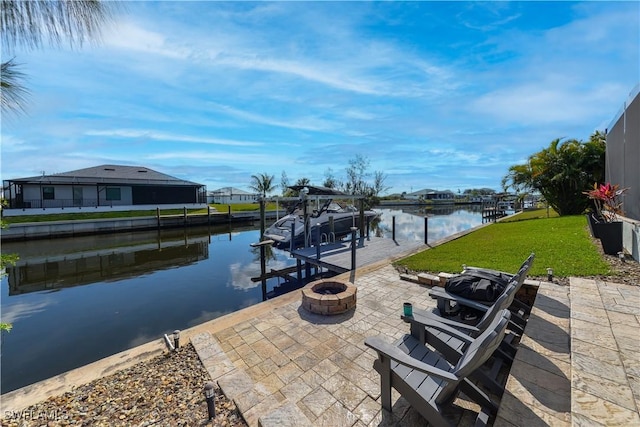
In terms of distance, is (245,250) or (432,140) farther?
(432,140)

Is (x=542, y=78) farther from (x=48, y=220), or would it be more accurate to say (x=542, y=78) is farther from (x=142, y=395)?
(x=48, y=220)

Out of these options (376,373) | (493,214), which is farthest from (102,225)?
(493,214)

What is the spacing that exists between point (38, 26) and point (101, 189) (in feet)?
90.9

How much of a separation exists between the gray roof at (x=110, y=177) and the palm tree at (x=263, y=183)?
42.6 ft

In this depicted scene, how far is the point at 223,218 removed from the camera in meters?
23.3

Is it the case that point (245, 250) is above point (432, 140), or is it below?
below

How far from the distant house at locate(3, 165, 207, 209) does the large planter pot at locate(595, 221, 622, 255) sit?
95.1 feet

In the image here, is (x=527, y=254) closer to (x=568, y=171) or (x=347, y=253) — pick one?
(x=347, y=253)

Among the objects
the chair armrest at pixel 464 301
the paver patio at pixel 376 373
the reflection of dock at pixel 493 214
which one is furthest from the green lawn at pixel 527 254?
the reflection of dock at pixel 493 214

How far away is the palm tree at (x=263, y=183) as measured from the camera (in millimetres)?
39469

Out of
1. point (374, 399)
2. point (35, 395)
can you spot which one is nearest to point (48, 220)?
point (35, 395)

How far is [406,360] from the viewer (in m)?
1.60

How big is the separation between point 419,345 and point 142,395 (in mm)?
2425

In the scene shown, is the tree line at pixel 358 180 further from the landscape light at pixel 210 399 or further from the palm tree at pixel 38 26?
the landscape light at pixel 210 399
